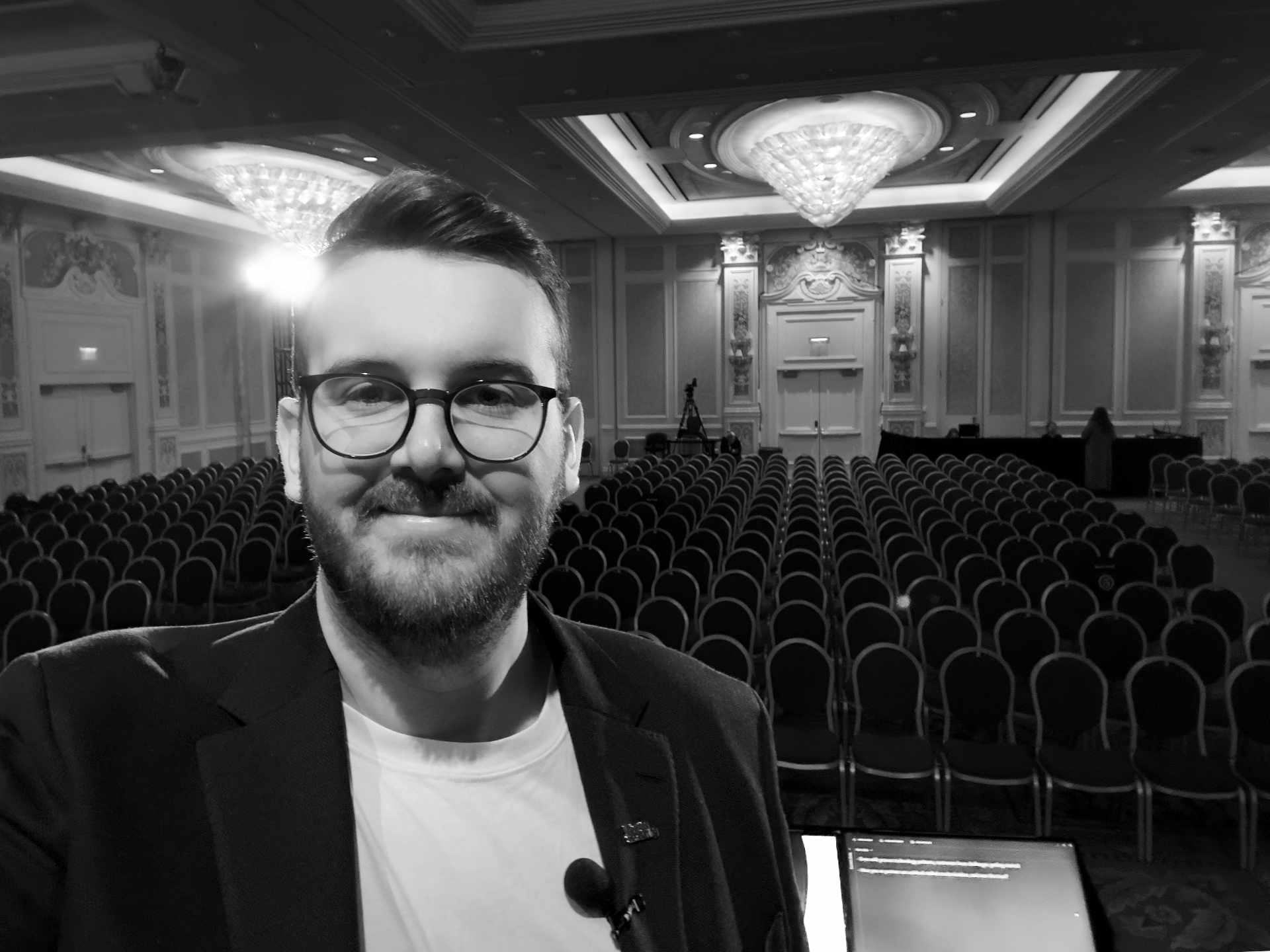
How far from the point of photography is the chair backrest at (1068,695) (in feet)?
14.6

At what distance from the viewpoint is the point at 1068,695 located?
4500 millimetres

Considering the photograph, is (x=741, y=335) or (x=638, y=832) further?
(x=741, y=335)

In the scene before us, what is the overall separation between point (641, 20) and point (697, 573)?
14.8ft

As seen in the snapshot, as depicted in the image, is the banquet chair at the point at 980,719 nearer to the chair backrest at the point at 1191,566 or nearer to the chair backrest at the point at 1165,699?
the chair backrest at the point at 1165,699

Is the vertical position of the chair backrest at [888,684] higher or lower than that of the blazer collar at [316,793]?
lower

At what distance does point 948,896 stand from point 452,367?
1.11 metres

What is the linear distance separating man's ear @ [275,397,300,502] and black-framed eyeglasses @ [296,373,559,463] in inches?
2.5

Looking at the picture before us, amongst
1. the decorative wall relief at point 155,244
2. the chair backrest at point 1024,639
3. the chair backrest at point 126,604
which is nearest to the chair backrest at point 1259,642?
the chair backrest at point 1024,639

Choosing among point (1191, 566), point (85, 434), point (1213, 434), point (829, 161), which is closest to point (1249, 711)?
point (1191, 566)

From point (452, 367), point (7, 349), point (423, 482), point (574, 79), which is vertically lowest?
point (423, 482)

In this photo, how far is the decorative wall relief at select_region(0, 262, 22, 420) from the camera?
12656mm

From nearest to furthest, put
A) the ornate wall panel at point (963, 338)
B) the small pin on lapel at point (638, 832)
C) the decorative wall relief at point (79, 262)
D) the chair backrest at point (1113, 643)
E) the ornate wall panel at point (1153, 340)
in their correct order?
the small pin on lapel at point (638, 832) < the chair backrest at point (1113, 643) < the decorative wall relief at point (79, 262) < the ornate wall panel at point (1153, 340) < the ornate wall panel at point (963, 338)

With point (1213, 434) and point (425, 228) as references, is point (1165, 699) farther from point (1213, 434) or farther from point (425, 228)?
point (1213, 434)

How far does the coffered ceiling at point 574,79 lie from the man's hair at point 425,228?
6705mm
